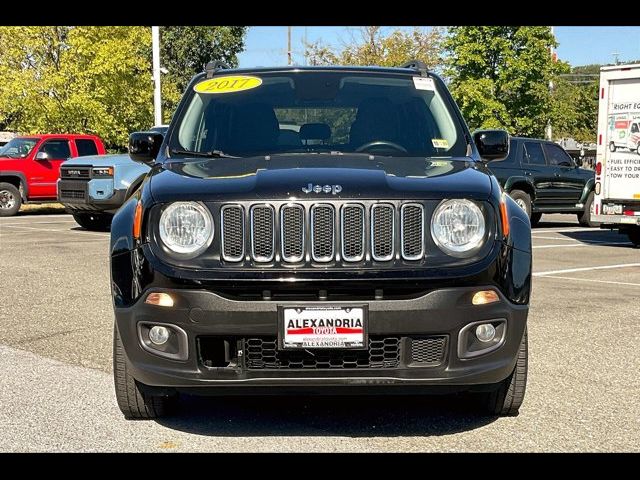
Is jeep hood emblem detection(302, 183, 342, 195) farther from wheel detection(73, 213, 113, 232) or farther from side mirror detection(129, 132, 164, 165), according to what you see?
wheel detection(73, 213, 113, 232)

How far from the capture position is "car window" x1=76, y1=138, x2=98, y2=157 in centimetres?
2142

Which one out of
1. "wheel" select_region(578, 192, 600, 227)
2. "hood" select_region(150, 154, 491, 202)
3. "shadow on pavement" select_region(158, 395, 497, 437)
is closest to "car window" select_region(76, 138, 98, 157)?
"wheel" select_region(578, 192, 600, 227)

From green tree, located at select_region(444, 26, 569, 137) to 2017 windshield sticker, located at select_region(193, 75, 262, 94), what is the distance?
26.6m

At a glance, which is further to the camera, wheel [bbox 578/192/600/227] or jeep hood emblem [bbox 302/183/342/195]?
wheel [bbox 578/192/600/227]

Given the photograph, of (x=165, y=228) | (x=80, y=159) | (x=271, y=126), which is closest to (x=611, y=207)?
(x=80, y=159)

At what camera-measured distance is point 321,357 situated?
13.4 feet

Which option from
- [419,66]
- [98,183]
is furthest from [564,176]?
[419,66]

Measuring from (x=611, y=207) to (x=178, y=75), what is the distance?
31693mm

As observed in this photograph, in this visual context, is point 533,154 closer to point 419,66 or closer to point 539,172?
point 539,172

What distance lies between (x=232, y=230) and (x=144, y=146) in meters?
1.62

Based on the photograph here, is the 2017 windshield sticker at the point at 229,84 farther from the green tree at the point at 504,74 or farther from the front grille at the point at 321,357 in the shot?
the green tree at the point at 504,74

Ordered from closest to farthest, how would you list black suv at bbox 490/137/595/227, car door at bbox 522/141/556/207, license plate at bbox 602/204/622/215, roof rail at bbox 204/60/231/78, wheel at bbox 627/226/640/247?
roof rail at bbox 204/60/231/78
license plate at bbox 602/204/622/215
wheel at bbox 627/226/640/247
black suv at bbox 490/137/595/227
car door at bbox 522/141/556/207

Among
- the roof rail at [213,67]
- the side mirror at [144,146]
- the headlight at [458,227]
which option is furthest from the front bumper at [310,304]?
the roof rail at [213,67]

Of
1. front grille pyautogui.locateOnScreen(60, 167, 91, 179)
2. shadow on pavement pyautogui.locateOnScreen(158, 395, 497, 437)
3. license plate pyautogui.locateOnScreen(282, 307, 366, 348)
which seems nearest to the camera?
license plate pyautogui.locateOnScreen(282, 307, 366, 348)
